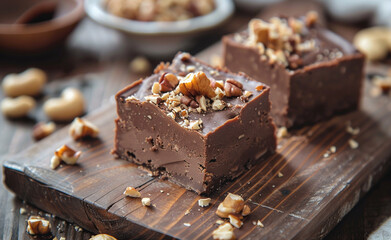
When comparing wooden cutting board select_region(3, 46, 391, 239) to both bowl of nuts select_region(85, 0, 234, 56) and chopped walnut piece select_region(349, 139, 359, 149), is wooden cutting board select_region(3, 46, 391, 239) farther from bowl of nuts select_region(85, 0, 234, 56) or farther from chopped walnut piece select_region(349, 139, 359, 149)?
bowl of nuts select_region(85, 0, 234, 56)

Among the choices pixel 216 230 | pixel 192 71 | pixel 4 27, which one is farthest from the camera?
pixel 4 27

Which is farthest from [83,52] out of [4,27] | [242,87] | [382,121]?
[382,121]

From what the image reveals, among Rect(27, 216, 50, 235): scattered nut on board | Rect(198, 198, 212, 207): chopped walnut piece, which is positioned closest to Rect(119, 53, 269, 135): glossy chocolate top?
Rect(198, 198, 212, 207): chopped walnut piece

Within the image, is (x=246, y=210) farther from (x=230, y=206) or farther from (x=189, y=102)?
(x=189, y=102)

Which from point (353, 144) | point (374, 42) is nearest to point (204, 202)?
point (353, 144)

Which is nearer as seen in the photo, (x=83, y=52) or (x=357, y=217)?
(x=357, y=217)

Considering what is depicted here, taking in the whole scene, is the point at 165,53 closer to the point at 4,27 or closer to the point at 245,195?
the point at 4,27
